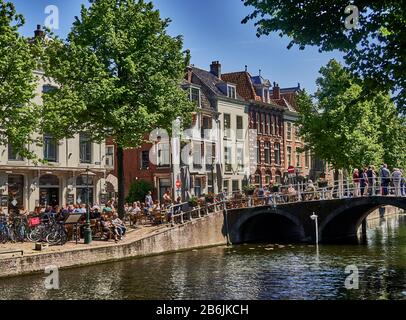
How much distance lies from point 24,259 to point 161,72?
1445 centimetres

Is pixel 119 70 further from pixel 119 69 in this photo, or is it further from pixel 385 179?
pixel 385 179

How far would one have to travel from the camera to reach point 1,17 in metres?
24.5

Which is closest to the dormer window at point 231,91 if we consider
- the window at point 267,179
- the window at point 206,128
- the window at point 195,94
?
the window at point 206,128

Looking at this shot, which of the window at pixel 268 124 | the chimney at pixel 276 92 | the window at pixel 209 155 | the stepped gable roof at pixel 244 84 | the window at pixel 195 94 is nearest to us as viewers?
the window at pixel 195 94

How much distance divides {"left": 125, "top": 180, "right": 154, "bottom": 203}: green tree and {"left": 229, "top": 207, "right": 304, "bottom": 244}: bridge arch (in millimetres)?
10981

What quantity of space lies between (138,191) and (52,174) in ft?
36.0

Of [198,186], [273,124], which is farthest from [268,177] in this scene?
[198,186]

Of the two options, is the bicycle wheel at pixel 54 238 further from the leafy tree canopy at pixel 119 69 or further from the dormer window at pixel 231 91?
the dormer window at pixel 231 91

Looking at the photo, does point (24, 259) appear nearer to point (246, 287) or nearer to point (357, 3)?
point (246, 287)

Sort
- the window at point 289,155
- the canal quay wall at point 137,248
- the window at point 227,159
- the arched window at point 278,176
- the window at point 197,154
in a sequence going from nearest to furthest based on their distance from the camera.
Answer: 1. the canal quay wall at point 137,248
2. the window at point 197,154
3. the window at point 227,159
4. the arched window at point 278,176
5. the window at point 289,155

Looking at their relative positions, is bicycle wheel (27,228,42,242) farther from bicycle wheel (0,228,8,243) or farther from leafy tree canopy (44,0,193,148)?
leafy tree canopy (44,0,193,148)

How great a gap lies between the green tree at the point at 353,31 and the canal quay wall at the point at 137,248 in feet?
41.4

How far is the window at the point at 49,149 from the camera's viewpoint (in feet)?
127

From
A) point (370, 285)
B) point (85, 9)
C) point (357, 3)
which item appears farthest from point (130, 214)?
point (357, 3)
